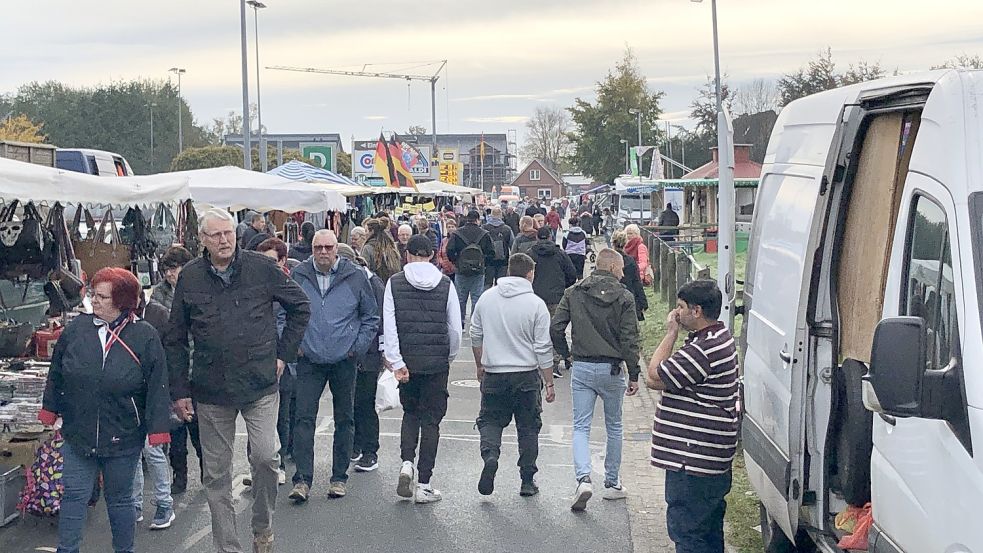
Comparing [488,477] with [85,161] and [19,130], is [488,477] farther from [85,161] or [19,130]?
[19,130]

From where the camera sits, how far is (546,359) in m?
8.44

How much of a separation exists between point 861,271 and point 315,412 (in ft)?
13.8

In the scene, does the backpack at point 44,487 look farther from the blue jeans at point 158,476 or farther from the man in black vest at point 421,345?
the man in black vest at point 421,345

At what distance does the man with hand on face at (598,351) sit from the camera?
326 inches

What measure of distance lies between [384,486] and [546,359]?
166 centimetres

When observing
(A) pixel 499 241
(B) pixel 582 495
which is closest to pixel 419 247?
(B) pixel 582 495

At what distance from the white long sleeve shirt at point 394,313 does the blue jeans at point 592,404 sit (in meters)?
0.91

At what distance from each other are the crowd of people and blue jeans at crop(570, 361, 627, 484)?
0.6 inches

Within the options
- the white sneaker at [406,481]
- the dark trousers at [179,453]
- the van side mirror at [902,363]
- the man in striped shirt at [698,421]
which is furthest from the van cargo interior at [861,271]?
the dark trousers at [179,453]

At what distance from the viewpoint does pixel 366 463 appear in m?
9.46

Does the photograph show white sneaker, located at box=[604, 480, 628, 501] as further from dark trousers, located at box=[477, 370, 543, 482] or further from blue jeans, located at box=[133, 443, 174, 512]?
blue jeans, located at box=[133, 443, 174, 512]

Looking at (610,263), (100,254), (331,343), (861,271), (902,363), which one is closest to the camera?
(902,363)

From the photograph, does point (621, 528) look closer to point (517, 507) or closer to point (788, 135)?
point (517, 507)

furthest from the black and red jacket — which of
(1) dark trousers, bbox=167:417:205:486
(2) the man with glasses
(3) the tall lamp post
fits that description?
(3) the tall lamp post
